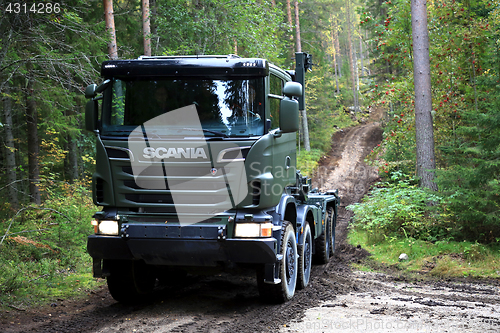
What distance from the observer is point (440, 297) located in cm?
610

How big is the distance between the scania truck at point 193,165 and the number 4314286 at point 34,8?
2.62 m

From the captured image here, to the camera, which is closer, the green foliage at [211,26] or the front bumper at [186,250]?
the front bumper at [186,250]

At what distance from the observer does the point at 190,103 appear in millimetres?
5484

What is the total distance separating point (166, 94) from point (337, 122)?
33924 millimetres

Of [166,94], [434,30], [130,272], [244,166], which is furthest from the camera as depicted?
[434,30]

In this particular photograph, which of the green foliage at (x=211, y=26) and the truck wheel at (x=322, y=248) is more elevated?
the green foliage at (x=211, y=26)

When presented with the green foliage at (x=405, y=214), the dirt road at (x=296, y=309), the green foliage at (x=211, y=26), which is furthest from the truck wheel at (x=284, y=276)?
the green foliage at (x=211, y=26)

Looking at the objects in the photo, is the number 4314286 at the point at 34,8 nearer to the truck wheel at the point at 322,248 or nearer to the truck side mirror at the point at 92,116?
the truck side mirror at the point at 92,116

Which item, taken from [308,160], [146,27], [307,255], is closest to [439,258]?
[307,255]

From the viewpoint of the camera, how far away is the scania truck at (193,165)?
511 centimetres

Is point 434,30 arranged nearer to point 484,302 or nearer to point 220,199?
point 484,302

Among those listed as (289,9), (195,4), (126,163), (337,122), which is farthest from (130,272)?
(337,122)

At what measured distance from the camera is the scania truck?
5105 mm

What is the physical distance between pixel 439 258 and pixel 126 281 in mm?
5954
